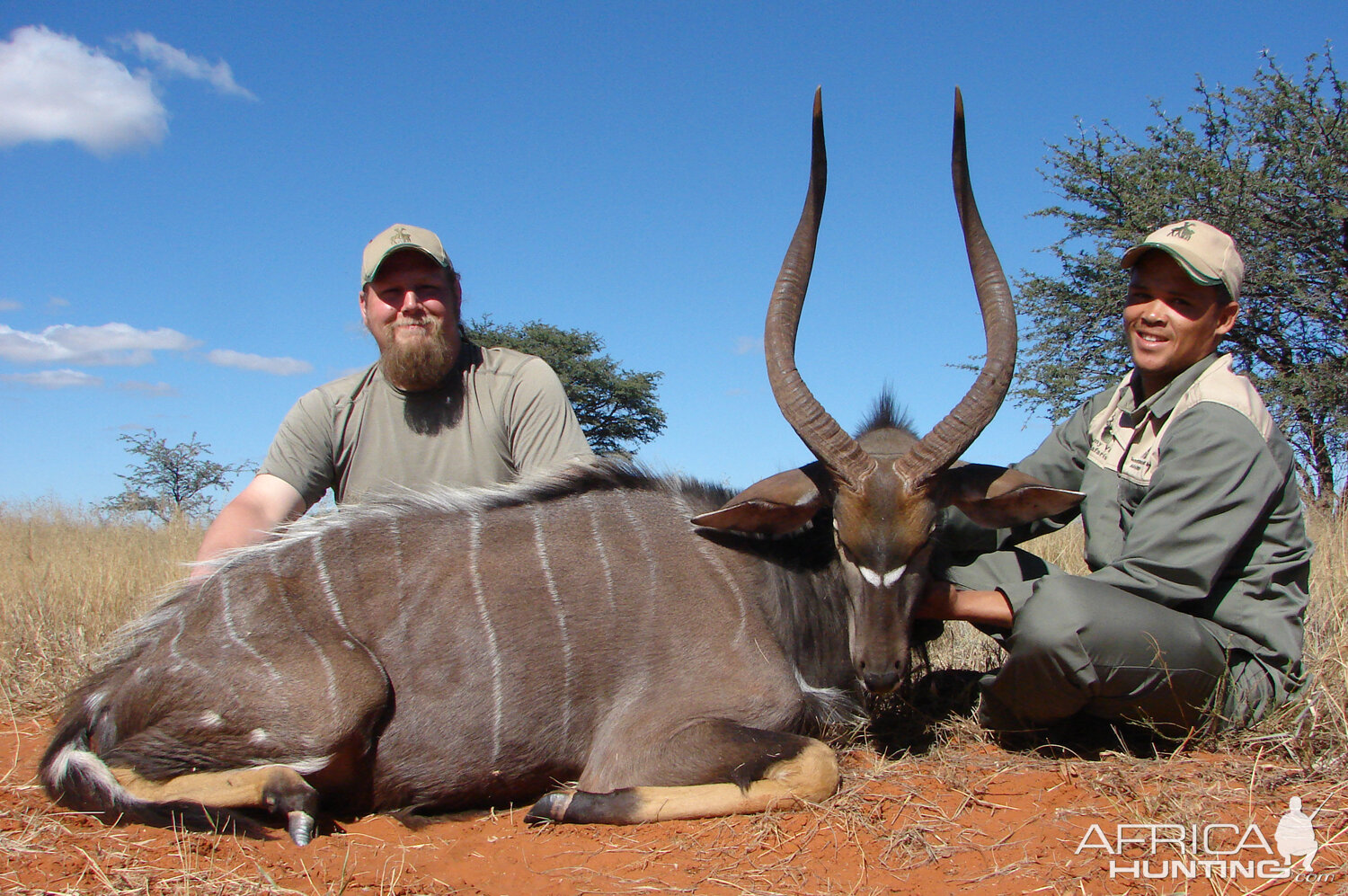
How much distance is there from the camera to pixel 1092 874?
7.22 ft

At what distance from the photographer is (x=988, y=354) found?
317cm

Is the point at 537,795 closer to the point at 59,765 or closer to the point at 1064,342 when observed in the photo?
the point at 59,765

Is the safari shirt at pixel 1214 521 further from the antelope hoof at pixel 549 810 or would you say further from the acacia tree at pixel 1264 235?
the acacia tree at pixel 1264 235

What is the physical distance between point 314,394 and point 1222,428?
3.51 m

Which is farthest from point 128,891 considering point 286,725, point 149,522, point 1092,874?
point 149,522

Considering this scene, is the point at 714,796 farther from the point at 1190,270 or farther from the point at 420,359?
the point at 420,359

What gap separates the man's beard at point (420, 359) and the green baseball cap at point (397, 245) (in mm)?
276

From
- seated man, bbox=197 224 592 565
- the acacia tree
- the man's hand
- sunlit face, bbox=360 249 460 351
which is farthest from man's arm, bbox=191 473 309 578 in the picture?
the acacia tree

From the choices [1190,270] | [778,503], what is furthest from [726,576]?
[1190,270]

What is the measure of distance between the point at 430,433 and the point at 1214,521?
300 centimetres

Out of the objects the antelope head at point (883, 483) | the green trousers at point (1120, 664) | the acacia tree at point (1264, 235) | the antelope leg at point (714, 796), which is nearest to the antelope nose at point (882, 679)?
the antelope head at point (883, 483)

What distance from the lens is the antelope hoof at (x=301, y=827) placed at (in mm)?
2545

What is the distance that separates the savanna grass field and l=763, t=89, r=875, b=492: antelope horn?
3.19 feet

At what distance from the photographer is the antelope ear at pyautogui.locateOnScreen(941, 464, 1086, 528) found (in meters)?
3.09
